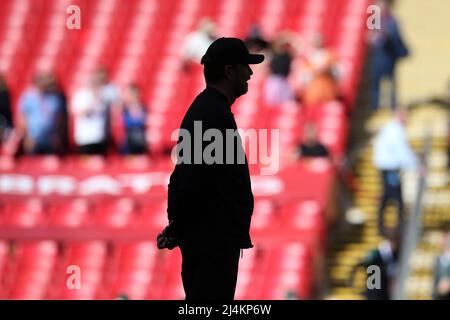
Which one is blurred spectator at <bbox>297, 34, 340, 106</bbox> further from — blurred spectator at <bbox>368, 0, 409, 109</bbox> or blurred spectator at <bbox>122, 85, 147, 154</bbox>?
blurred spectator at <bbox>122, 85, 147, 154</bbox>

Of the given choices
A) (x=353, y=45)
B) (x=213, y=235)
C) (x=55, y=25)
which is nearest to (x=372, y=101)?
(x=353, y=45)

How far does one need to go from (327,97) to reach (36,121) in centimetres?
282

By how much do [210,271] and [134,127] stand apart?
8.29m

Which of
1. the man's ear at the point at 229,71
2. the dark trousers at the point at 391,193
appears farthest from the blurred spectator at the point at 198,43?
the man's ear at the point at 229,71

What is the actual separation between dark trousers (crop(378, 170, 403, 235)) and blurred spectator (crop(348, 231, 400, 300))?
0.80ft

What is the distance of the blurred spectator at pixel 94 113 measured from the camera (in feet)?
44.4

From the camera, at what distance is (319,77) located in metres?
13.7

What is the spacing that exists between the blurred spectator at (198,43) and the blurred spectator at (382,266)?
4.04 metres

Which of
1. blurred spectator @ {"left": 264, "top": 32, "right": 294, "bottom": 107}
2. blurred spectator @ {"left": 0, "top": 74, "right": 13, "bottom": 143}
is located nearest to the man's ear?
blurred spectator @ {"left": 264, "top": 32, "right": 294, "bottom": 107}

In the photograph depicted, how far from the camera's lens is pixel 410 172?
13.3 m

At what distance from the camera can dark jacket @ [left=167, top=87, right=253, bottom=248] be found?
5.32m

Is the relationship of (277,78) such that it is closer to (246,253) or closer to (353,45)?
(353,45)

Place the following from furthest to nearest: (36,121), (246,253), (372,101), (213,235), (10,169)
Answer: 1. (372,101)
2. (36,121)
3. (10,169)
4. (246,253)
5. (213,235)

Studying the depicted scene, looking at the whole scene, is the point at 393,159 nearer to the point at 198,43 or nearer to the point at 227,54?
the point at 198,43
